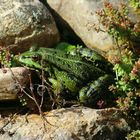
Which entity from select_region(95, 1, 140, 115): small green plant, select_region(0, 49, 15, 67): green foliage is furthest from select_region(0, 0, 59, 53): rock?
select_region(95, 1, 140, 115): small green plant

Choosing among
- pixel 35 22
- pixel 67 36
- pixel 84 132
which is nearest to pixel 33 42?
pixel 35 22

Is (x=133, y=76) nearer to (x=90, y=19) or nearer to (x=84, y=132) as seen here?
(x=84, y=132)

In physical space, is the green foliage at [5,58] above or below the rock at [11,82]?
above

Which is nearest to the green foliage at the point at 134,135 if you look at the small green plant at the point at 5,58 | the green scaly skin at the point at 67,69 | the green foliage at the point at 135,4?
the green scaly skin at the point at 67,69

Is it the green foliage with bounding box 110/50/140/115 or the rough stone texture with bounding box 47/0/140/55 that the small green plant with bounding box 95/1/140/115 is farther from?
the rough stone texture with bounding box 47/0/140/55

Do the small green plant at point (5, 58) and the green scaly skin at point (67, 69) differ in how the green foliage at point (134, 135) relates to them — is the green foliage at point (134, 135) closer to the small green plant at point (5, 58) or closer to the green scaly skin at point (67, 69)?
the green scaly skin at point (67, 69)

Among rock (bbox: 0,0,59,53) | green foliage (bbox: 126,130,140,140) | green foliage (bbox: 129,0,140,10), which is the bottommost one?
green foliage (bbox: 126,130,140,140)
